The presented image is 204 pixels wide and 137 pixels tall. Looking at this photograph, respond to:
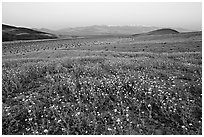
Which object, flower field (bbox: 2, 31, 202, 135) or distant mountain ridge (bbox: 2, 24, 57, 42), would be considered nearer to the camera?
flower field (bbox: 2, 31, 202, 135)

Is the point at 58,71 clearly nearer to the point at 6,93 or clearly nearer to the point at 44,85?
the point at 44,85

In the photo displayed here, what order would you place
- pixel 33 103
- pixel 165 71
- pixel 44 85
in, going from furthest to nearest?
pixel 165 71 → pixel 44 85 → pixel 33 103

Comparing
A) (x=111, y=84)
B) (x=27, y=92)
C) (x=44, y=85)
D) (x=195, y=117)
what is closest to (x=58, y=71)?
(x=44, y=85)

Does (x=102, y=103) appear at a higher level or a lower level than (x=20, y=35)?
lower

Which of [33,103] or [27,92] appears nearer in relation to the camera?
[33,103]

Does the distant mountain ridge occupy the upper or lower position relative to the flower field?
upper

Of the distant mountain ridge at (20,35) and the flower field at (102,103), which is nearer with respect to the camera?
the flower field at (102,103)

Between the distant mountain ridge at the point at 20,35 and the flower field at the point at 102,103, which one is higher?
the distant mountain ridge at the point at 20,35

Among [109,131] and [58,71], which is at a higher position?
[58,71]

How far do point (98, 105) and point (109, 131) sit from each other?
185cm

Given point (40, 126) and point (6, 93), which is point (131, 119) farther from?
point (6, 93)

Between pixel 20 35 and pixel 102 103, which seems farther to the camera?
pixel 20 35

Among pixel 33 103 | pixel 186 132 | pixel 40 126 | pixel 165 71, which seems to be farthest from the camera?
pixel 165 71

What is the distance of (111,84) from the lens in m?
9.84
